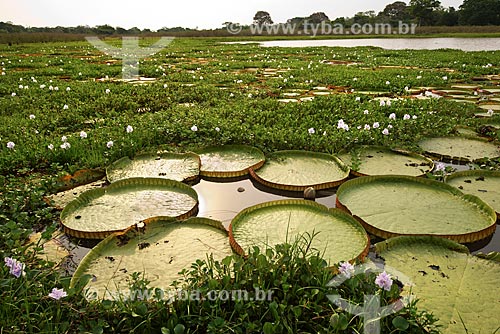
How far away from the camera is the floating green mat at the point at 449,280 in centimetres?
165

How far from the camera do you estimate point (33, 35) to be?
29.9 m

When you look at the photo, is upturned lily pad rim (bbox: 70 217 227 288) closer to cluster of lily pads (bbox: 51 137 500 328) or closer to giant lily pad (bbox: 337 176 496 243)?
cluster of lily pads (bbox: 51 137 500 328)

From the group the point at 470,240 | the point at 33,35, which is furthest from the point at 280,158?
the point at 33,35

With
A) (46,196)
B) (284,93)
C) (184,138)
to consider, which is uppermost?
(284,93)

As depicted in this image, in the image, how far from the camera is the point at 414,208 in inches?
104

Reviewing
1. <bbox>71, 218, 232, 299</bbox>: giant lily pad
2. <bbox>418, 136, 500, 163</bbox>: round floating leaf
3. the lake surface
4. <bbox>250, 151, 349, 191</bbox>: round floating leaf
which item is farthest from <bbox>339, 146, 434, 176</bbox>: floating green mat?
the lake surface

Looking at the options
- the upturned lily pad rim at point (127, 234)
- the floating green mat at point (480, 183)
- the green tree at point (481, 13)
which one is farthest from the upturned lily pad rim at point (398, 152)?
the green tree at point (481, 13)

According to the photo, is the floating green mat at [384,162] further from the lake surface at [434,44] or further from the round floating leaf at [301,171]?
the lake surface at [434,44]

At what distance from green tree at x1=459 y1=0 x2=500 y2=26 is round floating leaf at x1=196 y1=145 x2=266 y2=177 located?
57.7 m

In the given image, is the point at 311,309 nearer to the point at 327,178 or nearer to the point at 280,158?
the point at 327,178

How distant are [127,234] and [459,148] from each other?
A: 3.38 meters

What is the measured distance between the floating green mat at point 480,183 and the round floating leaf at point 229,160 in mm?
1662

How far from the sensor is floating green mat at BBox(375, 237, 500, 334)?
1650 mm

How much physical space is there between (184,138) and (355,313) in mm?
3001
